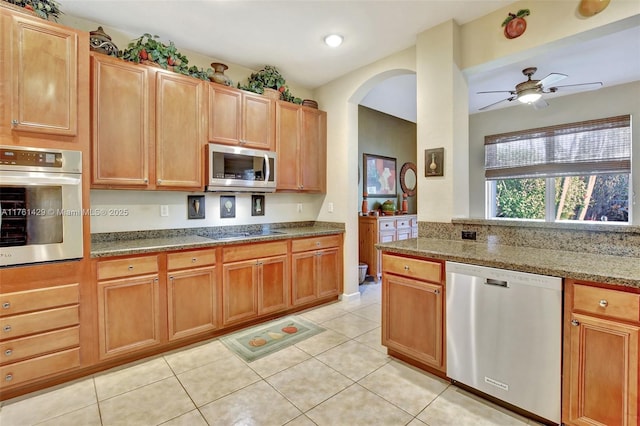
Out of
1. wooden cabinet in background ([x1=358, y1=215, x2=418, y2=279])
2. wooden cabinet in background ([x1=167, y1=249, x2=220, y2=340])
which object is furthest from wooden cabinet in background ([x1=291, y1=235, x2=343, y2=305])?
wooden cabinet in background ([x1=358, y1=215, x2=418, y2=279])

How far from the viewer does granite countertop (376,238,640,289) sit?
1.46 m

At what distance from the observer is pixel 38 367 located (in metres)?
1.97

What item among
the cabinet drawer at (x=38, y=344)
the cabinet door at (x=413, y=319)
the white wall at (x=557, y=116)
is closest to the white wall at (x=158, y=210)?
the cabinet drawer at (x=38, y=344)

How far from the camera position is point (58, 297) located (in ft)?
6.66

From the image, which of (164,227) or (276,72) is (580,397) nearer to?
(164,227)

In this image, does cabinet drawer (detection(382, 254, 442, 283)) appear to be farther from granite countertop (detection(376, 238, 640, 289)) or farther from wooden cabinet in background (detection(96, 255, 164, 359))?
wooden cabinet in background (detection(96, 255, 164, 359))

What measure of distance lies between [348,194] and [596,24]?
2.55 m

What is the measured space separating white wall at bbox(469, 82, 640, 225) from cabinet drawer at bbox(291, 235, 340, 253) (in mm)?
3391

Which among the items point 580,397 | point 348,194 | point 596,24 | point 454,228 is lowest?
point 580,397

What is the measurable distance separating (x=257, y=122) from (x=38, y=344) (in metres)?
2.56

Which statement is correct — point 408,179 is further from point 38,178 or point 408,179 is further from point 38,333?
point 38,333

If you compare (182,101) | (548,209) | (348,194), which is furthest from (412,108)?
(182,101)

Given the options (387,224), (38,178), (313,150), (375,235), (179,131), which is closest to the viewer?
(38,178)

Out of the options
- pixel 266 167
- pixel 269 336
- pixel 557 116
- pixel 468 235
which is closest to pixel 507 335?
pixel 468 235
